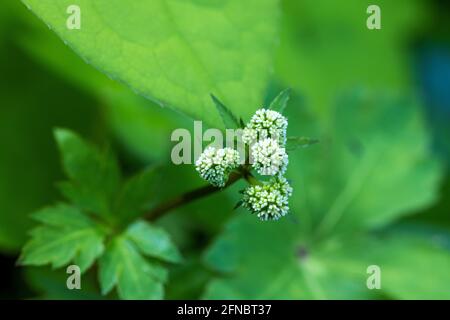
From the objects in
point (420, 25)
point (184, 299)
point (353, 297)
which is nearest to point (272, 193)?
point (184, 299)

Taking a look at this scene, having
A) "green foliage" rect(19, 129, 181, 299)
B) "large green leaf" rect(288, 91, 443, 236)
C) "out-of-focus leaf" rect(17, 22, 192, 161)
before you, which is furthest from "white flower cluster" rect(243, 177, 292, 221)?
"out-of-focus leaf" rect(17, 22, 192, 161)

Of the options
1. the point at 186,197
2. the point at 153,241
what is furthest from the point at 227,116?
the point at 153,241

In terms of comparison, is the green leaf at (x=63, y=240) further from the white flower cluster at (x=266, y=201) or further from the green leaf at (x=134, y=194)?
the white flower cluster at (x=266, y=201)

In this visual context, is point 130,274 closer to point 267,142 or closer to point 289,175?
point 267,142

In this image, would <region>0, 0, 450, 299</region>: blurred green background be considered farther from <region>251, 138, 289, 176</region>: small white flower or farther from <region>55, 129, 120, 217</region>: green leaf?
<region>251, 138, 289, 176</region>: small white flower

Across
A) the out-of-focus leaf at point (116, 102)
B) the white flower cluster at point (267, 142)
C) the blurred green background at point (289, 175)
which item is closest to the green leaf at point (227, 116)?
the white flower cluster at point (267, 142)

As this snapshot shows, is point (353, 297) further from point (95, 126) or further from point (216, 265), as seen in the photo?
point (95, 126)
